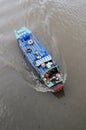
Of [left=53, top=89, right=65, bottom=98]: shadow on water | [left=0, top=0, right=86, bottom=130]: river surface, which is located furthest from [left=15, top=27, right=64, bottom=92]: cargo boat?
[left=0, top=0, right=86, bottom=130]: river surface

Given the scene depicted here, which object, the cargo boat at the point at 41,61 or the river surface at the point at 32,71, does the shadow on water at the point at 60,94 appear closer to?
the river surface at the point at 32,71

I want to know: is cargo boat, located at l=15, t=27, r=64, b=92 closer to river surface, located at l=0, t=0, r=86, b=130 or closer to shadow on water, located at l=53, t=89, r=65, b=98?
shadow on water, located at l=53, t=89, r=65, b=98

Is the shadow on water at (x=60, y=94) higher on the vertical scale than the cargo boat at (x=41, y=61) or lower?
lower

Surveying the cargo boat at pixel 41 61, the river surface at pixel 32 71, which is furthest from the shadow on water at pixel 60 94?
the cargo boat at pixel 41 61

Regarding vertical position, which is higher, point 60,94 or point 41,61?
point 41,61

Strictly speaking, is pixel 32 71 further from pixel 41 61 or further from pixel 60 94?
pixel 60 94

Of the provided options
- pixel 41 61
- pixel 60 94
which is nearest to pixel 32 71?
pixel 41 61

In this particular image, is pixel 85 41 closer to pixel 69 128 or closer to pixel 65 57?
pixel 65 57

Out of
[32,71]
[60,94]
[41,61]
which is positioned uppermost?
[41,61]

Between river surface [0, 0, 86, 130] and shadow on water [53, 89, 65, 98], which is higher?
river surface [0, 0, 86, 130]
